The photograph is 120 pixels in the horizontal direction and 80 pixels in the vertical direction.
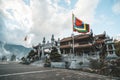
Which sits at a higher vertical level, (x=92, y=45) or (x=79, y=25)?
(x=79, y=25)

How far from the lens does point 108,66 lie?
19.4 m

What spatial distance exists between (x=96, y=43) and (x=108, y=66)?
1448 cm

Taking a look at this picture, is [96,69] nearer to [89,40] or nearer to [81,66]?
[81,66]

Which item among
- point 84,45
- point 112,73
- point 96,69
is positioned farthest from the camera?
point 84,45

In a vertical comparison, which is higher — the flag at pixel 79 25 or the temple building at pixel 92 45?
the flag at pixel 79 25

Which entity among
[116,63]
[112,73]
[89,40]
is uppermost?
[89,40]

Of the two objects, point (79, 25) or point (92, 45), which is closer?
point (79, 25)

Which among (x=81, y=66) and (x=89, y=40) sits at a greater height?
(x=89, y=40)

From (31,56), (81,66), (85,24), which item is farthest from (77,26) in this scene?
(31,56)

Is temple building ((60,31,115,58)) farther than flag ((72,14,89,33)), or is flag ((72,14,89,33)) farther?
temple building ((60,31,115,58))

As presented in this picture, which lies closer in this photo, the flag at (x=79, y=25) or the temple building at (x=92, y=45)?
the flag at (x=79, y=25)

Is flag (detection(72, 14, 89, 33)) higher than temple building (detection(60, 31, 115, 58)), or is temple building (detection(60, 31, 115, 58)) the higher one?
flag (detection(72, 14, 89, 33))

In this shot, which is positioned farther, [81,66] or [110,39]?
[110,39]

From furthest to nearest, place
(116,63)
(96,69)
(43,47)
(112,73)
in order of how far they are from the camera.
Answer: (43,47), (96,69), (116,63), (112,73)
